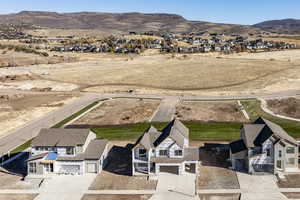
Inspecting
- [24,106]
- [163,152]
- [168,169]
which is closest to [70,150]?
[163,152]

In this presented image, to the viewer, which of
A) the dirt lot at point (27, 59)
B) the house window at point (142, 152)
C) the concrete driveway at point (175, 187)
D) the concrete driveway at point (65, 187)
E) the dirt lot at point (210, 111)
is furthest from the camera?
the dirt lot at point (27, 59)

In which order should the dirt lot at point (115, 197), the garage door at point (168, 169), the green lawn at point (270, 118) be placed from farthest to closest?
the green lawn at point (270, 118) < the garage door at point (168, 169) < the dirt lot at point (115, 197)

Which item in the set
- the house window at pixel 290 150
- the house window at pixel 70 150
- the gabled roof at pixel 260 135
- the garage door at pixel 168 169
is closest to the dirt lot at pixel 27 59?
the house window at pixel 70 150

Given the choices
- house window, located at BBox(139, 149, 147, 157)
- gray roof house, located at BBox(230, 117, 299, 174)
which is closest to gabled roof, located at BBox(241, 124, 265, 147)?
gray roof house, located at BBox(230, 117, 299, 174)

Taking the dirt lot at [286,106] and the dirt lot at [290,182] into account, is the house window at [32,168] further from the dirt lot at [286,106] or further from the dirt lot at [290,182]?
the dirt lot at [286,106]

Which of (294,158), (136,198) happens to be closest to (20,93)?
(136,198)

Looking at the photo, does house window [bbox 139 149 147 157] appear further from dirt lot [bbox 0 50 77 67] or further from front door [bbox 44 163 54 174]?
dirt lot [bbox 0 50 77 67]
